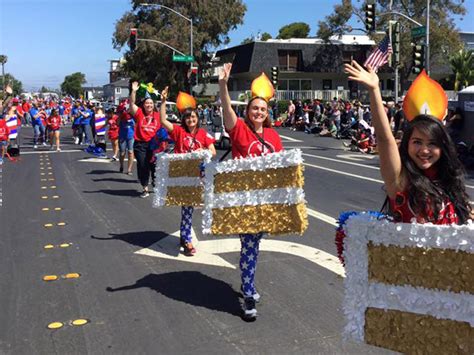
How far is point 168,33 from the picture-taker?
166 feet

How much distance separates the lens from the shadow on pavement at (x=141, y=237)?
6.82m

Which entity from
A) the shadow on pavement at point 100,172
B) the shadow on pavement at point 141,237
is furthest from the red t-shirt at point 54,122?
the shadow on pavement at point 141,237

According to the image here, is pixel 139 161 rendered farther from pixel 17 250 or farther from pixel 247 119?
pixel 247 119

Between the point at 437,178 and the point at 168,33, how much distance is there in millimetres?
50356

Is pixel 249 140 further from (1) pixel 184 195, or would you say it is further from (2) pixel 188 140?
(2) pixel 188 140

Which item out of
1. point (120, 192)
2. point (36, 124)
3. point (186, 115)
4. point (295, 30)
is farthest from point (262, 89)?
point (295, 30)

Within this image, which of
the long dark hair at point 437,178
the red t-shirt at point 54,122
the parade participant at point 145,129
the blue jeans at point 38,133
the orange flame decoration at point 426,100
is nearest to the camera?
the long dark hair at point 437,178

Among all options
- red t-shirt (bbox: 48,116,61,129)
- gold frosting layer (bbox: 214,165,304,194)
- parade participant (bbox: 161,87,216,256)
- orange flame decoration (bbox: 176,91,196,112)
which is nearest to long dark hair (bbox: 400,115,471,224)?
gold frosting layer (bbox: 214,165,304,194)

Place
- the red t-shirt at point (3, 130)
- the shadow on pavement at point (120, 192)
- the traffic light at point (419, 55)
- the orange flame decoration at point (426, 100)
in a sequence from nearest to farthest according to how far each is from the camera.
A: the orange flame decoration at point (426, 100), the shadow on pavement at point (120, 192), the red t-shirt at point (3, 130), the traffic light at point (419, 55)

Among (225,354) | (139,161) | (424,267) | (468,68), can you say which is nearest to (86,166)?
(139,161)

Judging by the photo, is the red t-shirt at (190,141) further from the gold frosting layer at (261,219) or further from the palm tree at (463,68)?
the palm tree at (463,68)

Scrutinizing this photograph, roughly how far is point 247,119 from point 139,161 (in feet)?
19.0

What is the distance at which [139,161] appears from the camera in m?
9.90

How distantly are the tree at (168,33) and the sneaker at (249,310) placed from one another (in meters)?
48.4
